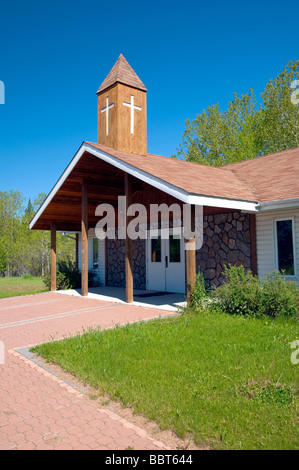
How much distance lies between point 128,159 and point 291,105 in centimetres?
2346

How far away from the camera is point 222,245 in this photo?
11883 mm

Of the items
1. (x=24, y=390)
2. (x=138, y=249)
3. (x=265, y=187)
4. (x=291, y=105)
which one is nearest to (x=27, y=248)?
(x=138, y=249)

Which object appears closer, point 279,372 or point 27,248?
point 279,372

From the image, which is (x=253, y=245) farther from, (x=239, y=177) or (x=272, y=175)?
(x=239, y=177)

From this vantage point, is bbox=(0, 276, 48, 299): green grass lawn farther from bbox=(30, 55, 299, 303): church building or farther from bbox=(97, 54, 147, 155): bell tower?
bbox=(97, 54, 147, 155): bell tower

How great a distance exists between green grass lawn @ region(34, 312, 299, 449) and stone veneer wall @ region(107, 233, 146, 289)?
8081 millimetres

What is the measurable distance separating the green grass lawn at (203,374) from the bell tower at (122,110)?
743 centimetres

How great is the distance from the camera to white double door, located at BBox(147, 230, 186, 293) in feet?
45.2

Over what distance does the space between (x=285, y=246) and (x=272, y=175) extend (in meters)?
3.14

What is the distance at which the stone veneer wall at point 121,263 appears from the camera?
15.8m

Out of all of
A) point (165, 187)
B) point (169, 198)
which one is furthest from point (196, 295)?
point (169, 198)

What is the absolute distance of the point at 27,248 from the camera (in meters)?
38.6

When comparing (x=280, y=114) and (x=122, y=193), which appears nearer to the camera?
(x=122, y=193)
